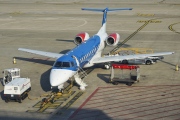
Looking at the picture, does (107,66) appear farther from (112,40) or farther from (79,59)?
(79,59)

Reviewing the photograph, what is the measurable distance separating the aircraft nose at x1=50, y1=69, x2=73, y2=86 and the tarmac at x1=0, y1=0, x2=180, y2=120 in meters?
1.68

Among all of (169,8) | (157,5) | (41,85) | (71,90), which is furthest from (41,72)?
(157,5)

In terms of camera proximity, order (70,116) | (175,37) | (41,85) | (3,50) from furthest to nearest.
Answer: (175,37) → (3,50) → (41,85) → (70,116)

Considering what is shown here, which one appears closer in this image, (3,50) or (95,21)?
(3,50)

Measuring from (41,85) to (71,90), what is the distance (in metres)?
3.11

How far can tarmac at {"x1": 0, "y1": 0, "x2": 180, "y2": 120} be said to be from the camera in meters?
26.6

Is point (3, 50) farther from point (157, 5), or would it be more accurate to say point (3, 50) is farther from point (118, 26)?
point (157, 5)

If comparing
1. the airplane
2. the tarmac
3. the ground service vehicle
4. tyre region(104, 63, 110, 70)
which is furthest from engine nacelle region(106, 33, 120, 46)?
the ground service vehicle

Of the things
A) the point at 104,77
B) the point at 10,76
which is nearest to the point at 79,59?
the point at 104,77

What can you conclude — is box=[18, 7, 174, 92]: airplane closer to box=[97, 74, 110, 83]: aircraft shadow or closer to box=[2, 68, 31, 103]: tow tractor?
box=[97, 74, 110, 83]: aircraft shadow

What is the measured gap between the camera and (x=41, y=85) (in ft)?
107

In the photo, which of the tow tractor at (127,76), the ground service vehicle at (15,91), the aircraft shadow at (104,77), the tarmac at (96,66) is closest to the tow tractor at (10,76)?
the tarmac at (96,66)

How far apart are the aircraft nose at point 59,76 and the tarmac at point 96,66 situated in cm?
168

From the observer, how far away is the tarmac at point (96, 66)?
26.6 metres
